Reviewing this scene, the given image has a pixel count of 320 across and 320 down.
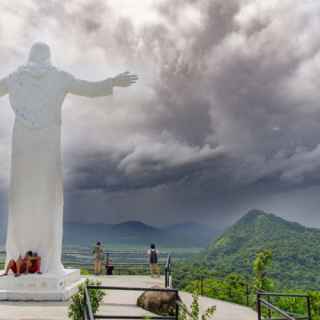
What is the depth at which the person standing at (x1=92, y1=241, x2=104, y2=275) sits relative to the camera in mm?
13477

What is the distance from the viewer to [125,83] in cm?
910

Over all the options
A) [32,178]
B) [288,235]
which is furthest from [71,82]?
[288,235]

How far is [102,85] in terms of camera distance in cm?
905

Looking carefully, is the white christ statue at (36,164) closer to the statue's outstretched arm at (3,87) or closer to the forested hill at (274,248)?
the statue's outstretched arm at (3,87)

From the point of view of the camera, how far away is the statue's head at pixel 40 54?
29.2 feet

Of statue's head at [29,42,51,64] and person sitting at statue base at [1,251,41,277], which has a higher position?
statue's head at [29,42,51,64]

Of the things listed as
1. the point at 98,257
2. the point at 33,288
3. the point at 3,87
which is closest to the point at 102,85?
the point at 3,87

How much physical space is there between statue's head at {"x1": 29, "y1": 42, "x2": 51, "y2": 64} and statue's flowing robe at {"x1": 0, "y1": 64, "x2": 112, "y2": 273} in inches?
8.2

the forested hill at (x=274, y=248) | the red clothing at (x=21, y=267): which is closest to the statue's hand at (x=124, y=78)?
the red clothing at (x=21, y=267)

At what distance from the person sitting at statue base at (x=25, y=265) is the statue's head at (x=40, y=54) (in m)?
4.10

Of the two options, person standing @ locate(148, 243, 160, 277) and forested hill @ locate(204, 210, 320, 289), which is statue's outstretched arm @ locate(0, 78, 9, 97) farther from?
forested hill @ locate(204, 210, 320, 289)

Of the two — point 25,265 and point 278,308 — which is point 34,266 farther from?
point 278,308

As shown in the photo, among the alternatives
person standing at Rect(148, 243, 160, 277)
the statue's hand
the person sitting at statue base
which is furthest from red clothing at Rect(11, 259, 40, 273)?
person standing at Rect(148, 243, 160, 277)

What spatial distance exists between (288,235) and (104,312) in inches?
2183
